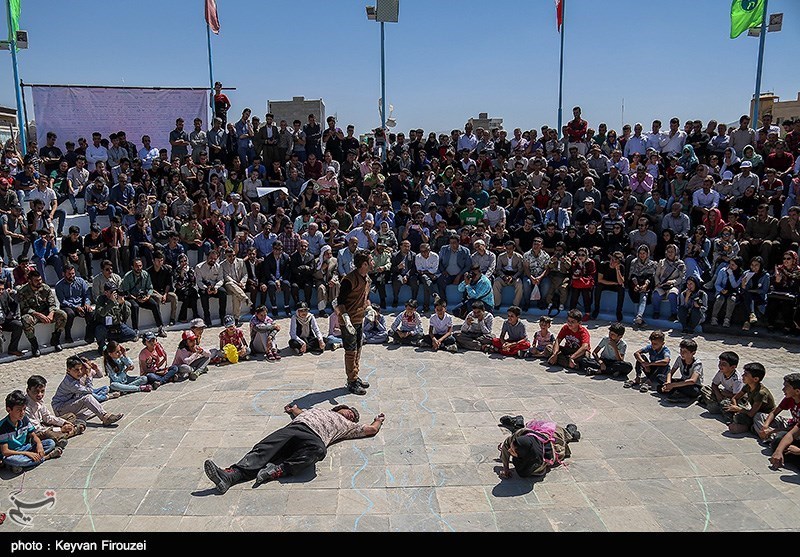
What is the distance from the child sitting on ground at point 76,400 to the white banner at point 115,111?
1106 centimetres

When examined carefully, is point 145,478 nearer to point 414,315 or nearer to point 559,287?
point 414,315

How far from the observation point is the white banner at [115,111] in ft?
54.9

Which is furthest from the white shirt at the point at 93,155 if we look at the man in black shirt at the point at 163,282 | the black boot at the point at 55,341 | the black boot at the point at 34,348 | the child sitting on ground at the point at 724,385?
the child sitting on ground at the point at 724,385

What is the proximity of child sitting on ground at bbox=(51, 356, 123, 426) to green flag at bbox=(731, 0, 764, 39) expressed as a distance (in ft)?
64.6

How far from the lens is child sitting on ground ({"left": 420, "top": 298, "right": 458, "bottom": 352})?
1055cm

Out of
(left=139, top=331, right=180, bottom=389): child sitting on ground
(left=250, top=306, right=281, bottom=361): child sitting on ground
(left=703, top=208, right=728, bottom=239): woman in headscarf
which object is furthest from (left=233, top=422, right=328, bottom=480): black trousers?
(left=703, top=208, right=728, bottom=239): woman in headscarf

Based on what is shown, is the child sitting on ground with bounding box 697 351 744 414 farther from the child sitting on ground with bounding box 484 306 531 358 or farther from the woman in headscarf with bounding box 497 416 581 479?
the child sitting on ground with bounding box 484 306 531 358

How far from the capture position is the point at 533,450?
5.89 meters

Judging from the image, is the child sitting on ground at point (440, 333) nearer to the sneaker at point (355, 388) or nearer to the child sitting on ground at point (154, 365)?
the sneaker at point (355, 388)

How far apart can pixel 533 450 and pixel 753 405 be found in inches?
122

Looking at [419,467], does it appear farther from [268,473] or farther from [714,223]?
[714,223]

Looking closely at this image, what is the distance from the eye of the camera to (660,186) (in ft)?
49.8
